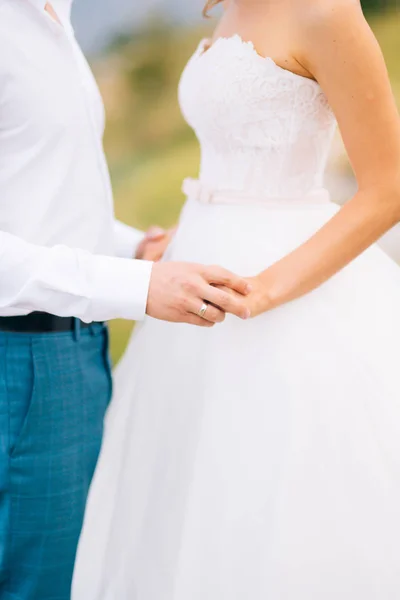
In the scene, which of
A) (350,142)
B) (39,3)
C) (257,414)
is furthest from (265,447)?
(39,3)

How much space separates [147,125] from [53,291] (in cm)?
189

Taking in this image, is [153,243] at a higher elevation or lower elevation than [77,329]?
higher

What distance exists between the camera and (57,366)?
3.88ft

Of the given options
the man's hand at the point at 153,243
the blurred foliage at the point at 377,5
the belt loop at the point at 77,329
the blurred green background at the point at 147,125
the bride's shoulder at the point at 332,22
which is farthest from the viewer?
the blurred green background at the point at 147,125

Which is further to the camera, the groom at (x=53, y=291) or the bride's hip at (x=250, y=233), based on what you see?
the bride's hip at (x=250, y=233)

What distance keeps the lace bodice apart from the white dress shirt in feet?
0.63

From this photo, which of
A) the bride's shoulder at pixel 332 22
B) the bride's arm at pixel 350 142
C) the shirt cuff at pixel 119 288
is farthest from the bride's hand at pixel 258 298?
the bride's shoulder at pixel 332 22

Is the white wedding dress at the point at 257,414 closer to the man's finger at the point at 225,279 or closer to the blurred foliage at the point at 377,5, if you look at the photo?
the man's finger at the point at 225,279

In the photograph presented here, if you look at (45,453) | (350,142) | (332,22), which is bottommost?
(45,453)

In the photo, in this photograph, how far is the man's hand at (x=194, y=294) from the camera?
1.00 metres

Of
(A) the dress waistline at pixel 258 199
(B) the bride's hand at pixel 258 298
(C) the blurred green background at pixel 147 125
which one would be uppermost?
(C) the blurred green background at pixel 147 125

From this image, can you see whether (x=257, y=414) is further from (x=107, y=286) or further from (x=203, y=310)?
(x=107, y=286)

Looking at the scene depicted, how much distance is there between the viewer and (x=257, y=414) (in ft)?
3.48

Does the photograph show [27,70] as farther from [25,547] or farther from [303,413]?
[25,547]
